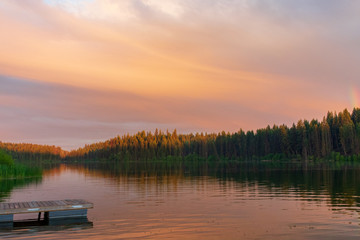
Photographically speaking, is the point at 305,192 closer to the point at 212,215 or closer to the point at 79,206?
the point at 212,215

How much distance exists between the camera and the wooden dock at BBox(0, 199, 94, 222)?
80.6ft

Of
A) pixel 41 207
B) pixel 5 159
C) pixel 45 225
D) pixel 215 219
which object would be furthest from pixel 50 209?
pixel 5 159

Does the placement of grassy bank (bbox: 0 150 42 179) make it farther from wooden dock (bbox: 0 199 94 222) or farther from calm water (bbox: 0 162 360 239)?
wooden dock (bbox: 0 199 94 222)

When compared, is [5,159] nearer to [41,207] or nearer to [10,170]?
[10,170]

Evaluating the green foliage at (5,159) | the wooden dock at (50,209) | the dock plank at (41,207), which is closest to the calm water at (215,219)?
the wooden dock at (50,209)

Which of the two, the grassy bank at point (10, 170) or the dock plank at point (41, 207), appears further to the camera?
the grassy bank at point (10, 170)

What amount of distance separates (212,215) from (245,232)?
5943 mm

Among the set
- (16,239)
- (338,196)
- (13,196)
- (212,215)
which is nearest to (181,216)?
(212,215)

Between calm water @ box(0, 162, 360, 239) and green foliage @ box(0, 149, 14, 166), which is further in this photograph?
green foliage @ box(0, 149, 14, 166)

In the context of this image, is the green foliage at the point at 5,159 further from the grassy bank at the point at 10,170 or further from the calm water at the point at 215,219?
the calm water at the point at 215,219

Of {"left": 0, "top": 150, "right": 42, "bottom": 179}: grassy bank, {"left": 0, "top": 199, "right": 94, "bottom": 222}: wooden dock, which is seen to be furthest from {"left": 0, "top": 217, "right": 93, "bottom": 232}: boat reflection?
{"left": 0, "top": 150, "right": 42, "bottom": 179}: grassy bank

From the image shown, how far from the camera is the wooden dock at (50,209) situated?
24.6m

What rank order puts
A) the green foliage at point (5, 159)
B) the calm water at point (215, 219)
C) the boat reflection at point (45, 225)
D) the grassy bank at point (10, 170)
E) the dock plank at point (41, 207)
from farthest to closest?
the green foliage at point (5, 159), the grassy bank at point (10, 170), the dock plank at point (41, 207), the boat reflection at point (45, 225), the calm water at point (215, 219)

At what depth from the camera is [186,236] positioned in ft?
68.4
